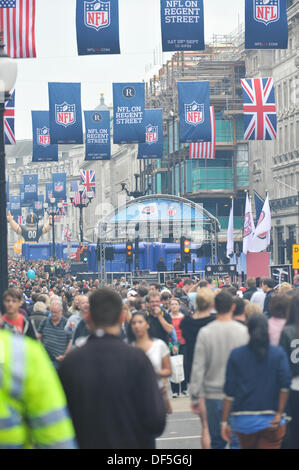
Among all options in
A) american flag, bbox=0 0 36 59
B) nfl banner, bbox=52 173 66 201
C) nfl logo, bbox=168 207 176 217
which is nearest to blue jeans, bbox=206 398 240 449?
american flag, bbox=0 0 36 59

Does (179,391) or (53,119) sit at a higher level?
(53,119)

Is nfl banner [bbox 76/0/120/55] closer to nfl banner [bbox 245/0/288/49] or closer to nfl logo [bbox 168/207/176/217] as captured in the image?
nfl banner [bbox 245/0/288/49]

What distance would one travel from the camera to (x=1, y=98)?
11.5 m

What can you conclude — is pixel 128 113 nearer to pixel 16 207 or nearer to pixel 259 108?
pixel 259 108

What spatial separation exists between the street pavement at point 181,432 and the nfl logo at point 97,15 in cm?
1133

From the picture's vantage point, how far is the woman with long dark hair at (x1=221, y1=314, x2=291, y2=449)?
6961 millimetres

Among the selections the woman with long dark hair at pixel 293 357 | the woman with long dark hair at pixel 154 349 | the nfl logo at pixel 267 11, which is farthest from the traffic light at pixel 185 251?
the woman with long dark hair at pixel 293 357

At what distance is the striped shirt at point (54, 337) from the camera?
37.8ft

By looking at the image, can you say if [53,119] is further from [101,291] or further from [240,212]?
[240,212]

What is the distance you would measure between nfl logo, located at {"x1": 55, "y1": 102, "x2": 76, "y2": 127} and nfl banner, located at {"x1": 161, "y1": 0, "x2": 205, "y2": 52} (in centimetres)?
1040

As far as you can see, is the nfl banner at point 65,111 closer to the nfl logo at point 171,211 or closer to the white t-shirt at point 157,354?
the nfl logo at point 171,211

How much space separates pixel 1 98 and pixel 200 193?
62.0m
